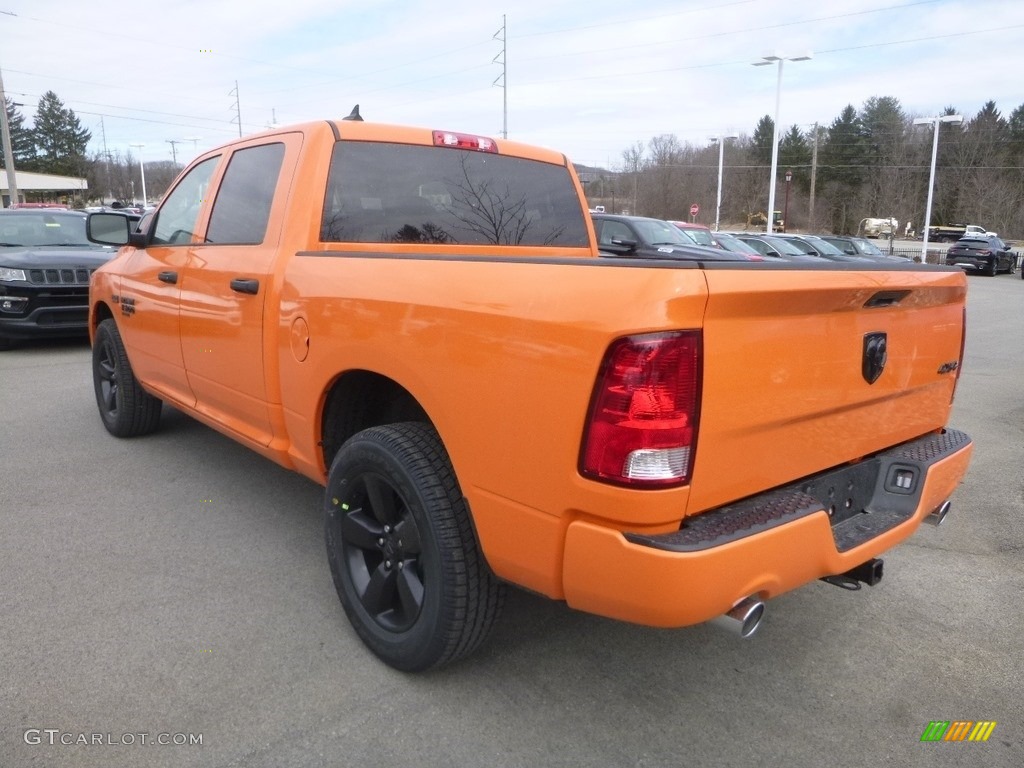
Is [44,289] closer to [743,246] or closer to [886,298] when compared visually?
[886,298]

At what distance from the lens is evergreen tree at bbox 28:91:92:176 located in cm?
8900

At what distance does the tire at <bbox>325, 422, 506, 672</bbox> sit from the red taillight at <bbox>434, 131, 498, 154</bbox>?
5.56ft

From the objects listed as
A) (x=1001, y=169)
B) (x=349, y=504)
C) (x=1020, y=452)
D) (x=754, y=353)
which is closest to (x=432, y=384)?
(x=349, y=504)

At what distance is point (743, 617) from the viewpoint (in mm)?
2043

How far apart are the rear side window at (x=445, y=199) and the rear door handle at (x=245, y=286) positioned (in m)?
0.38

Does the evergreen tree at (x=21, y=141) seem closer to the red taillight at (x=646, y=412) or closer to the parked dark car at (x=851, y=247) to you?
the parked dark car at (x=851, y=247)

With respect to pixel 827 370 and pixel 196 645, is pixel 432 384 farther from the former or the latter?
pixel 196 645

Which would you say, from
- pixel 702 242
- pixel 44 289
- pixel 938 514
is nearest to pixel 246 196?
pixel 938 514

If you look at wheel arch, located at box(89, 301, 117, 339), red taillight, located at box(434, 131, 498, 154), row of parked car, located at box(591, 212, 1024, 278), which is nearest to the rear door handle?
red taillight, located at box(434, 131, 498, 154)

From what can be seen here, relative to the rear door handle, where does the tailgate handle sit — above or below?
above

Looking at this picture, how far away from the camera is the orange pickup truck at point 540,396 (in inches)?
75.3

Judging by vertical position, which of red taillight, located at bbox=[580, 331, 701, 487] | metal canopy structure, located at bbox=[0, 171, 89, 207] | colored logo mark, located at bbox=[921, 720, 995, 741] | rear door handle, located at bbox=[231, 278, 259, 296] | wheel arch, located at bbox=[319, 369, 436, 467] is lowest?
colored logo mark, located at bbox=[921, 720, 995, 741]

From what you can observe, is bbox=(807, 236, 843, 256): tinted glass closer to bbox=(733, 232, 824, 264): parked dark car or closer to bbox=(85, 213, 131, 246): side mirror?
bbox=(733, 232, 824, 264): parked dark car

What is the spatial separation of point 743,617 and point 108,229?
4.79 m
